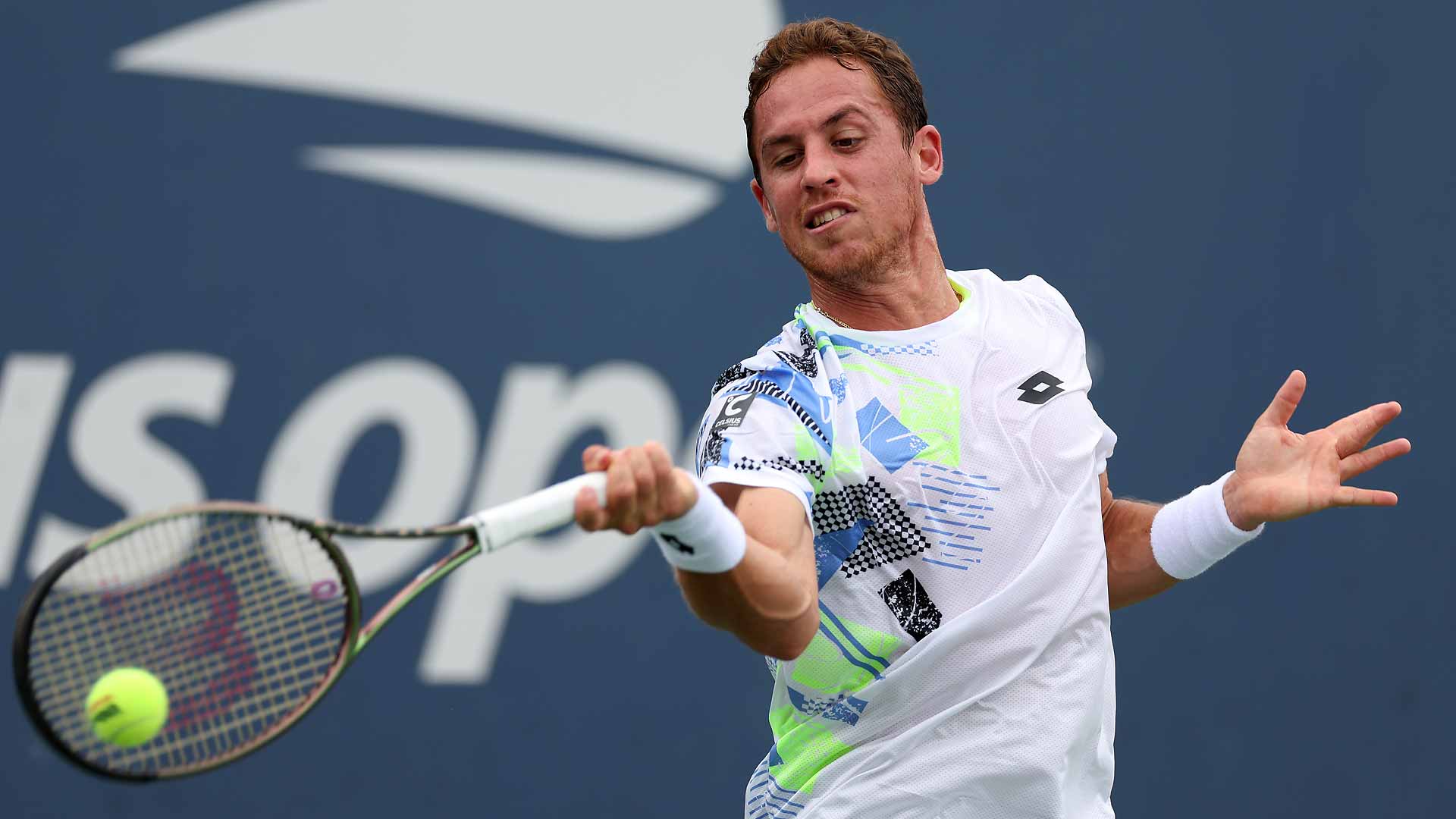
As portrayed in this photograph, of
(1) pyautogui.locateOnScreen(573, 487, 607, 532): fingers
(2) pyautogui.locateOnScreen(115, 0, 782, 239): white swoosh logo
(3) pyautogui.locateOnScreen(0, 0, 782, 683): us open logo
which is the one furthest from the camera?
(2) pyautogui.locateOnScreen(115, 0, 782, 239): white swoosh logo

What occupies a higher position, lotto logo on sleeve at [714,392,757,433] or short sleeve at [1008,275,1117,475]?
short sleeve at [1008,275,1117,475]

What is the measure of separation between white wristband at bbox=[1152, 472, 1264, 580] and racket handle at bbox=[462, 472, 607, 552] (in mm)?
1198

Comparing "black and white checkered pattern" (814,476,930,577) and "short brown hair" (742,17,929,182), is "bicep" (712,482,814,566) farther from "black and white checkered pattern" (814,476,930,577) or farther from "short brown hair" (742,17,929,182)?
"short brown hair" (742,17,929,182)

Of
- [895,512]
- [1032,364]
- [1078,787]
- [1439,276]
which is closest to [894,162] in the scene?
[1032,364]

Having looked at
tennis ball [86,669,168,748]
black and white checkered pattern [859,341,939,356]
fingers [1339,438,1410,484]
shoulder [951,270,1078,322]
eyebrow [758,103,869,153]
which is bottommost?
tennis ball [86,669,168,748]

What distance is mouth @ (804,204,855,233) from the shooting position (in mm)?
2467

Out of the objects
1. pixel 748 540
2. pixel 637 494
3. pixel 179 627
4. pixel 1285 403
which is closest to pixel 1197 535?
pixel 1285 403

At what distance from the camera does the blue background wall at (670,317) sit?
4.20 meters

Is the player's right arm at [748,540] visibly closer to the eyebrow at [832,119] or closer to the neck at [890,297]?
the neck at [890,297]

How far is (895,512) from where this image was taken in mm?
2297

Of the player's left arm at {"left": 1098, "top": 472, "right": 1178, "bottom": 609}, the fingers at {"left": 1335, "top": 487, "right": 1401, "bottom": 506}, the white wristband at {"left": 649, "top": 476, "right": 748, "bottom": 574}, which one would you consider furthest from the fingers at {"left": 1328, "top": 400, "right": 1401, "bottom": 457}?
the white wristband at {"left": 649, "top": 476, "right": 748, "bottom": 574}

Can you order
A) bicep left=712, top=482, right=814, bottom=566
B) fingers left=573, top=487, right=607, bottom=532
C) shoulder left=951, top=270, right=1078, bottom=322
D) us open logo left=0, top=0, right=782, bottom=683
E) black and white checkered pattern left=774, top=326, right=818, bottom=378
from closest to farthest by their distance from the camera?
fingers left=573, top=487, right=607, bottom=532
bicep left=712, top=482, right=814, bottom=566
black and white checkered pattern left=774, top=326, right=818, bottom=378
shoulder left=951, top=270, right=1078, bottom=322
us open logo left=0, top=0, right=782, bottom=683

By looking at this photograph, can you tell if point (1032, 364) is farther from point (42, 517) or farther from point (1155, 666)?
point (42, 517)

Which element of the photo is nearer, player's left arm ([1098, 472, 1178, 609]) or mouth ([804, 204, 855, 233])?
mouth ([804, 204, 855, 233])
